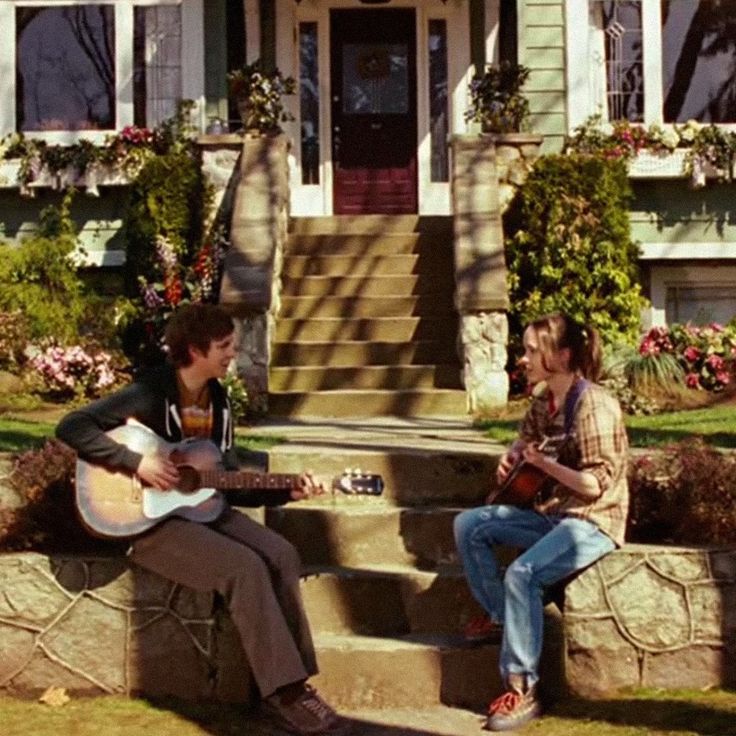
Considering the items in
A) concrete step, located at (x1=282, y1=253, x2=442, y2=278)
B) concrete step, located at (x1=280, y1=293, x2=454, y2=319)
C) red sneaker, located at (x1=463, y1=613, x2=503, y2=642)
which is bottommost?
red sneaker, located at (x1=463, y1=613, x2=503, y2=642)

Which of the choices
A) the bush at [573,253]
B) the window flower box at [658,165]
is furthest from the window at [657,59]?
the bush at [573,253]

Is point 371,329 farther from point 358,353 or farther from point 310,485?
point 310,485

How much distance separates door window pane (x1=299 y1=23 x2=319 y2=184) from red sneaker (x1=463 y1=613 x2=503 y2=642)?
31.9 ft

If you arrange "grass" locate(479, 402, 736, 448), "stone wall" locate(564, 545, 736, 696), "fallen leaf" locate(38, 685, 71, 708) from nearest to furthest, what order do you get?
"fallen leaf" locate(38, 685, 71, 708)
"stone wall" locate(564, 545, 736, 696)
"grass" locate(479, 402, 736, 448)

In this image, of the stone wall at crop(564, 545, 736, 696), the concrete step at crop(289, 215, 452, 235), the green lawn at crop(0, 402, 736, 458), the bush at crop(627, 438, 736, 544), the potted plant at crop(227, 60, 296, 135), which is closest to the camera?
the stone wall at crop(564, 545, 736, 696)

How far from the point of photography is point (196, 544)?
5.36 metres

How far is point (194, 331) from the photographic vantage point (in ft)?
18.2

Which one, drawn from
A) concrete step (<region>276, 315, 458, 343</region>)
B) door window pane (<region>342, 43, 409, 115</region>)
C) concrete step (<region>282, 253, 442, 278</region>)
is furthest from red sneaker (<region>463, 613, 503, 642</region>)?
door window pane (<region>342, 43, 409, 115</region>)

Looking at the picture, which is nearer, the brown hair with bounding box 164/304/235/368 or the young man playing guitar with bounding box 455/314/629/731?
the young man playing guitar with bounding box 455/314/629/731

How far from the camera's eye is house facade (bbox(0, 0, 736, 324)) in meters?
14.0

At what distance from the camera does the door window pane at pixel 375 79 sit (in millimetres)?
15031

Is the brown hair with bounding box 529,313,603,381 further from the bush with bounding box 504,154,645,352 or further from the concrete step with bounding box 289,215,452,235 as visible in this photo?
the concrete step with bounding box 289,215,452,235

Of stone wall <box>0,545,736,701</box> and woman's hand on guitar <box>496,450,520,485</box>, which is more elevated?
woman's hand on guitar <box>496,450,520,485</box>

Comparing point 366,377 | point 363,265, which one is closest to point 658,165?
point 363,265
